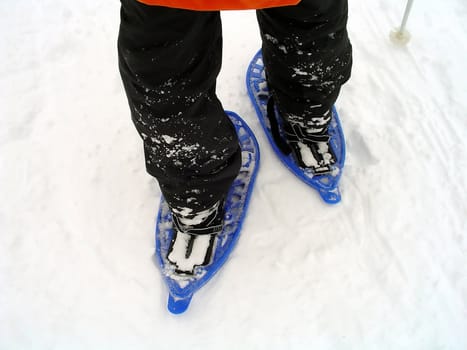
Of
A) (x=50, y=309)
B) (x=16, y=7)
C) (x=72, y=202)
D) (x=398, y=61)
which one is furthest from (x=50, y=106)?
(x=398, y=61)

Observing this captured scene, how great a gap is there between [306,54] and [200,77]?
308 mm

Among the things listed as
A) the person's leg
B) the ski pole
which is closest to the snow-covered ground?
the ski pole

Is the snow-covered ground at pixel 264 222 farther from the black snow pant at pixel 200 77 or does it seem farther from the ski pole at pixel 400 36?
the black snow pant at pixel 200 77

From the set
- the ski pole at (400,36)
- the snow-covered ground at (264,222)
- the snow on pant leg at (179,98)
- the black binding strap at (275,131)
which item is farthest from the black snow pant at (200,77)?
the ski pole at (400,36)

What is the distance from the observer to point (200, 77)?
75 cm

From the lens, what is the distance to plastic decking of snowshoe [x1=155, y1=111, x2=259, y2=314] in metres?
1.04

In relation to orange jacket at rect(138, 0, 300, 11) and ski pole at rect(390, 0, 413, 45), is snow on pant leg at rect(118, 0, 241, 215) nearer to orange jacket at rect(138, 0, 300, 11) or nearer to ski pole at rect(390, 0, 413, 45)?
orange jacket at rect(138, 0, 300, 11)

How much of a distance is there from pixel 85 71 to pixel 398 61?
1124 mm

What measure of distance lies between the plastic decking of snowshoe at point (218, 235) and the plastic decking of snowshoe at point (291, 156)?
77 millimetres

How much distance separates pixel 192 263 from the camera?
106 cm

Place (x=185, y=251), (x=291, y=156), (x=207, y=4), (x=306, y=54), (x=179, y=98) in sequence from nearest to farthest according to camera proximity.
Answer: (x=207, y=4) → (x=179, y=98) → (x=306, y=54) → (x=185, y=251) → (x=291, y=156)

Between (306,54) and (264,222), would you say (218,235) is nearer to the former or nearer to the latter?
(264,222)

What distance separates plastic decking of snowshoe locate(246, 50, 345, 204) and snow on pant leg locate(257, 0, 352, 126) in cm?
15

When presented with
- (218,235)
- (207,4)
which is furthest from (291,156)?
(207,4)
